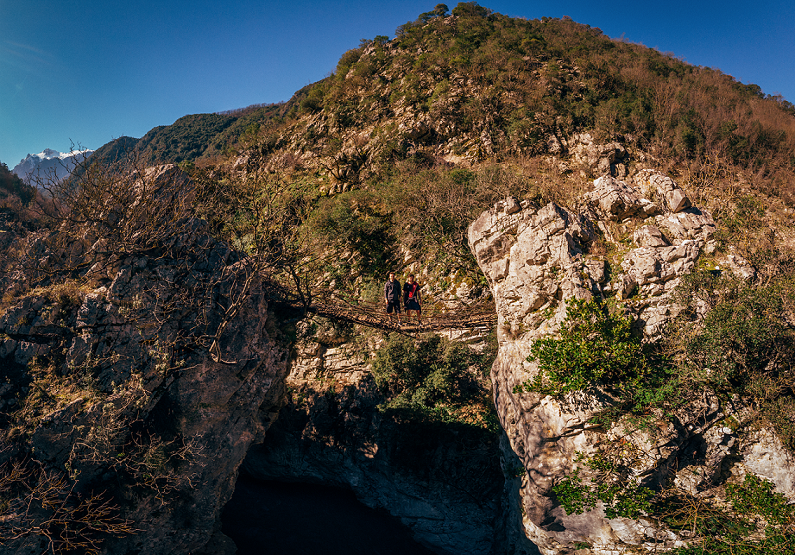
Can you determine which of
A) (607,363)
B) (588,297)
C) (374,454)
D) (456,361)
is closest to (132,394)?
(374,454)

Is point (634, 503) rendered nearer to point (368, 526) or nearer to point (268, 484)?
point (368, 526)

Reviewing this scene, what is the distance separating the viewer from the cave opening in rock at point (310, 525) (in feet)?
50.3

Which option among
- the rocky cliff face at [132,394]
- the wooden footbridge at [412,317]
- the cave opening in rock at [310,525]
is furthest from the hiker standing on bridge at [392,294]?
the cave opening in rock at [310,525]

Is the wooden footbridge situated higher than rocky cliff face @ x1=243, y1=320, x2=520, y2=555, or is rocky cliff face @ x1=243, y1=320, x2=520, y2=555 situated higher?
the wooden footbridge

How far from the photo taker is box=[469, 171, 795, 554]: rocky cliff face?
9305 millimetres

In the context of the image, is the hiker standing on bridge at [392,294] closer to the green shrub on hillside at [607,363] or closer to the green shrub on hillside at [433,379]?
the green shrub on hillside at [433,379]

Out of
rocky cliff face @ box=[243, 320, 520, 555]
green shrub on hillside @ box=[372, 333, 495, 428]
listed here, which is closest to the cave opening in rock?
rocky cliff face @ box=[243, 320, 520, 555]

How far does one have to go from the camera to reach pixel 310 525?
1611cm

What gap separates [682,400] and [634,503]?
10.1 ft

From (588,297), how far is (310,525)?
51.1 ft

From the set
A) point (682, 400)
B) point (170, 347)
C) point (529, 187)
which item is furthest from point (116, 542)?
point (529, 187)

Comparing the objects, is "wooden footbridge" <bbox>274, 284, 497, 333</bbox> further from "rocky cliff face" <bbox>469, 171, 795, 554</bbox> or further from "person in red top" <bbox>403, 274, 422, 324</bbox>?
"rocky cliff face" <bbox>469, 171, 795, 554</bbox>

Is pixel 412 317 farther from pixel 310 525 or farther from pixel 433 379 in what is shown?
pixel 310 525

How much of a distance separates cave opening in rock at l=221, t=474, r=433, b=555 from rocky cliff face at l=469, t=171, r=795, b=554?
24.3 ft
